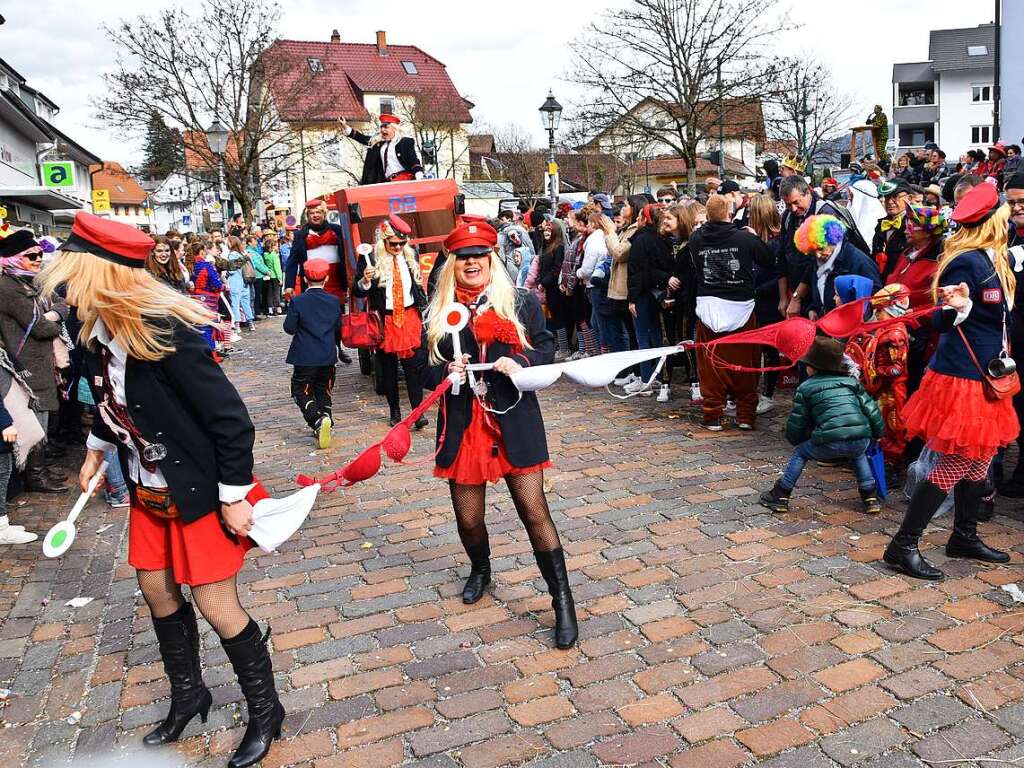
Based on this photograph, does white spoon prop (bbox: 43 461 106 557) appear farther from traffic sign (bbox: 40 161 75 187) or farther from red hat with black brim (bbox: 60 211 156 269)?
traffic sign (bbox: 40 161 75 187)

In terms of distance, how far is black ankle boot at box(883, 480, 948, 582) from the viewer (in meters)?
4.62

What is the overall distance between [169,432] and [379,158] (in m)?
8.32

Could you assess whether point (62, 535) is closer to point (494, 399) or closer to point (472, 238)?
point (494, 399)

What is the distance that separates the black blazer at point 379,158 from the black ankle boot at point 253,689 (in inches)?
325

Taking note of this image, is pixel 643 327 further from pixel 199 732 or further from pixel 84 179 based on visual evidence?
pixel 84 179

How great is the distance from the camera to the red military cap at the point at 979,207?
443cm

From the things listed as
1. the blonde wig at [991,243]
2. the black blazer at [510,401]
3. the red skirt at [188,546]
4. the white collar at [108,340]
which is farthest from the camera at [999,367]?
the white collar at [108,340]

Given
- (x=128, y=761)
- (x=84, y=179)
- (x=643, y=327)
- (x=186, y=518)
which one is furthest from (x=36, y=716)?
(x=84, y=179)

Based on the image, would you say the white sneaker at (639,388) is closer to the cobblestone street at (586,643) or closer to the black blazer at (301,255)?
the cobblestone street at (586,643)

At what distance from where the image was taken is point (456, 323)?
417 centimetres

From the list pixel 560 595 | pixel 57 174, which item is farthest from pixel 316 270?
pixel 57 174

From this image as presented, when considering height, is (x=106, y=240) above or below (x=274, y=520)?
above

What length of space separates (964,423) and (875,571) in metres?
0.96

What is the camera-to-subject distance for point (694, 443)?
768 cm
